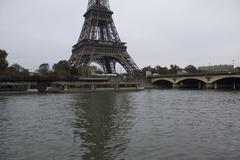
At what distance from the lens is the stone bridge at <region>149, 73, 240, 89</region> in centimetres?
9369

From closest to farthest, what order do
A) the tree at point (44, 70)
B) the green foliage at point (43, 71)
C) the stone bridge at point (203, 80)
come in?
the stone bridge at point (203, 80) < the green foliage at point (43, 71) < the tree at point (44, 70)

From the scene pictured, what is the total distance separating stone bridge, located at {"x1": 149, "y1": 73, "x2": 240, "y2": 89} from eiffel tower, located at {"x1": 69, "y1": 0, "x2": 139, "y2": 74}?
17899 millimetres

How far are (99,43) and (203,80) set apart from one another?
3877 cm

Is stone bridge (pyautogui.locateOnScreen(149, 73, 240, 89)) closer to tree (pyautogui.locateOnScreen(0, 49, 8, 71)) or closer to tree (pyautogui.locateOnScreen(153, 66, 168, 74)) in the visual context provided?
tree (pyautogui.locateOnScreen(153, 66, 168, 74))

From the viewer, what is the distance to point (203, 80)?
9931 cm

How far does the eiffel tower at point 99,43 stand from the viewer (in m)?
100

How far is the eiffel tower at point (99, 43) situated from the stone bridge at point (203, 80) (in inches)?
705

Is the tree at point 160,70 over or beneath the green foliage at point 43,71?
over

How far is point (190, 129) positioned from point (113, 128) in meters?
5.25

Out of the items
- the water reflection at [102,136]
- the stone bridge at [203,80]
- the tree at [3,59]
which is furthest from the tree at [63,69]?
the water reflection at [102,136]

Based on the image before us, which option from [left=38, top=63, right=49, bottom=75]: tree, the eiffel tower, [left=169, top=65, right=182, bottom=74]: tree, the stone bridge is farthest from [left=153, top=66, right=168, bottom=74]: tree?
[left=38, top=63, right=49, bottom=75]: tree

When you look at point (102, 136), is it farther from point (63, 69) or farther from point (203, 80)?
point (63, 69)

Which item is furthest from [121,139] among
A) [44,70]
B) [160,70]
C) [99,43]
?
[160,70]

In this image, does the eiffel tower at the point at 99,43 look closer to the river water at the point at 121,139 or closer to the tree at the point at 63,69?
the tree at the point at 63,69
